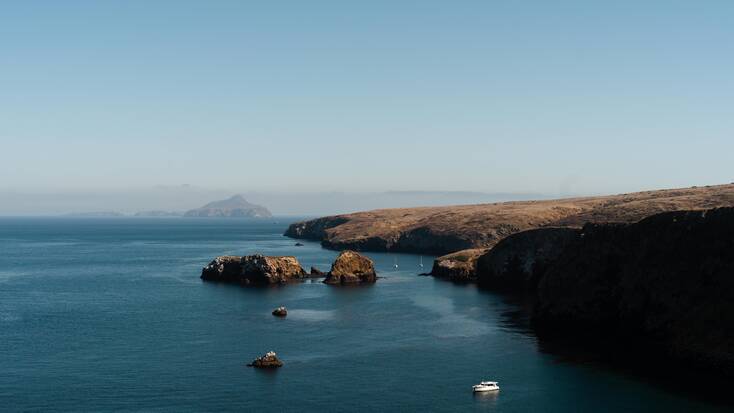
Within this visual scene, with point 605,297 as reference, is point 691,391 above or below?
below

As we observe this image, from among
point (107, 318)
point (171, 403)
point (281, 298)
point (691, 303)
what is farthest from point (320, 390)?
point (281, 298)

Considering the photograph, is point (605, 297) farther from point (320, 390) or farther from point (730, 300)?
point (320, 390)

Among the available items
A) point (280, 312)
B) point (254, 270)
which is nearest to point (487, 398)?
point (280, 312)

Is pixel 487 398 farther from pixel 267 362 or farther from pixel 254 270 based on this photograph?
pixel 254 270

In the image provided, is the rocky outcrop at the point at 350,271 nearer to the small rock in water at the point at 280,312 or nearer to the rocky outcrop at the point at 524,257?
the rocky outcrop at the point at 524,257

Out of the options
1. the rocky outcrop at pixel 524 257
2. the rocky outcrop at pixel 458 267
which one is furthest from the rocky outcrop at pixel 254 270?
the rocky outcrop at pixel 524 257

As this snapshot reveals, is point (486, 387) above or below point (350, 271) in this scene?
below

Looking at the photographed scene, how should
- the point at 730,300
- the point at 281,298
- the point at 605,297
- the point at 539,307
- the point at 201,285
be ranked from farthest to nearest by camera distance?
the point at 201,285
the point at 281,298
the point at 539,307
the point at 605,297
the point at 730,300
